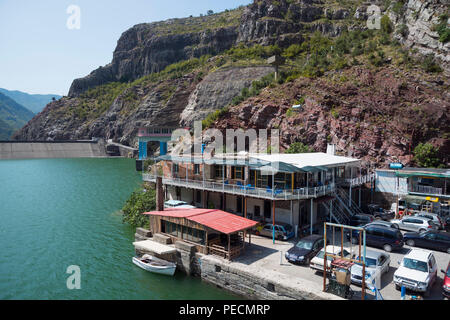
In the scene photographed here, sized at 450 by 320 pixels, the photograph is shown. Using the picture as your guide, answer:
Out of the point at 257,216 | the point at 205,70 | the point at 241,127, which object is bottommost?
the point at 257,216

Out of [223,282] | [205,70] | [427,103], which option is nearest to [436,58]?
[427,103]

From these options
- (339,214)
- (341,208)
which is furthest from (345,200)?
(339,214)

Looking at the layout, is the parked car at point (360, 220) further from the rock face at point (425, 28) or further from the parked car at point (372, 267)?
the rock face at point (425, 28)

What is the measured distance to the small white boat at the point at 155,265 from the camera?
19.7m

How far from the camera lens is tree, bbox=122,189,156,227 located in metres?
30.0

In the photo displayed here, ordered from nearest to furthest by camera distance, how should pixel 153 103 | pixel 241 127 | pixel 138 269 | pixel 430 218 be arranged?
pixel 138 269 → pixel 430 218 → pixel 241 127 → pixel 153 103

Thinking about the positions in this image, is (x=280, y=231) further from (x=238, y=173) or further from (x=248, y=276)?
(x=238, y=173)

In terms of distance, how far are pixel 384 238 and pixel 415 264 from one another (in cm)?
549

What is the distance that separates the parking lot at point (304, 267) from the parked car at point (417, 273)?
1.53ft

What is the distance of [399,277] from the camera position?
590 inches

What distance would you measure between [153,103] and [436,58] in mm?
95700

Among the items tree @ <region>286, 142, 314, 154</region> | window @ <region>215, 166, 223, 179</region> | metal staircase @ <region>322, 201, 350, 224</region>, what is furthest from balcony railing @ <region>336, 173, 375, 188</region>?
tree @ <region>286, 142, 314, 154</region>

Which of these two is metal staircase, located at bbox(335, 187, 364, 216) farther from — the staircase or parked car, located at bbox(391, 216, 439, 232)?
parked car, located at bbox(391, 216, 439, 232)

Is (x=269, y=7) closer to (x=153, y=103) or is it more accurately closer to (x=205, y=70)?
(x=205, y=70)
